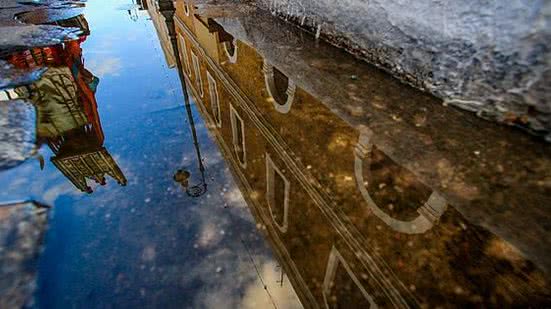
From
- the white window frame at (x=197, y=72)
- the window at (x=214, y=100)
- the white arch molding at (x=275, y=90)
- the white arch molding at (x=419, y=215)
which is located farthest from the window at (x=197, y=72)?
the white arch molding at (x=419, y=215)

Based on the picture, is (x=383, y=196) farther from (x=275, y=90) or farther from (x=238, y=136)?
(x=275, y=90)

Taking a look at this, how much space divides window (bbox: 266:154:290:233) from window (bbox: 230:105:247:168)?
34cm

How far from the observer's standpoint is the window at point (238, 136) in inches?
121

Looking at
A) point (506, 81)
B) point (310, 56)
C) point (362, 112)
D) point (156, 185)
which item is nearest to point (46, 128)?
point (156, 185)

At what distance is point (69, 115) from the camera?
11.2ft

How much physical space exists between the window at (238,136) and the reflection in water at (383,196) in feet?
0.07

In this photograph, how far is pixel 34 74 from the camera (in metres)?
4.31

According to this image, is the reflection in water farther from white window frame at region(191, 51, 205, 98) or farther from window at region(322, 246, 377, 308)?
white window frame at region(191, 51, 205, 98)

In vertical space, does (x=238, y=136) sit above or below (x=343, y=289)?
above

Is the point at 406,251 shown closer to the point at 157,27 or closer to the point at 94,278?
the point at 94,278

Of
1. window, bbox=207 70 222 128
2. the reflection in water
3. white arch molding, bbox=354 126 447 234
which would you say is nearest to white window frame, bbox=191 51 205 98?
window, bbox=207 70 222 128

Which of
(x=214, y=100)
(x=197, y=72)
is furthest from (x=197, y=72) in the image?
(x=214, y=100)

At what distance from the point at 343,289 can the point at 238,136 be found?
2322mm

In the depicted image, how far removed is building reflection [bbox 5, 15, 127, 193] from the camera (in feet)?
8.96
